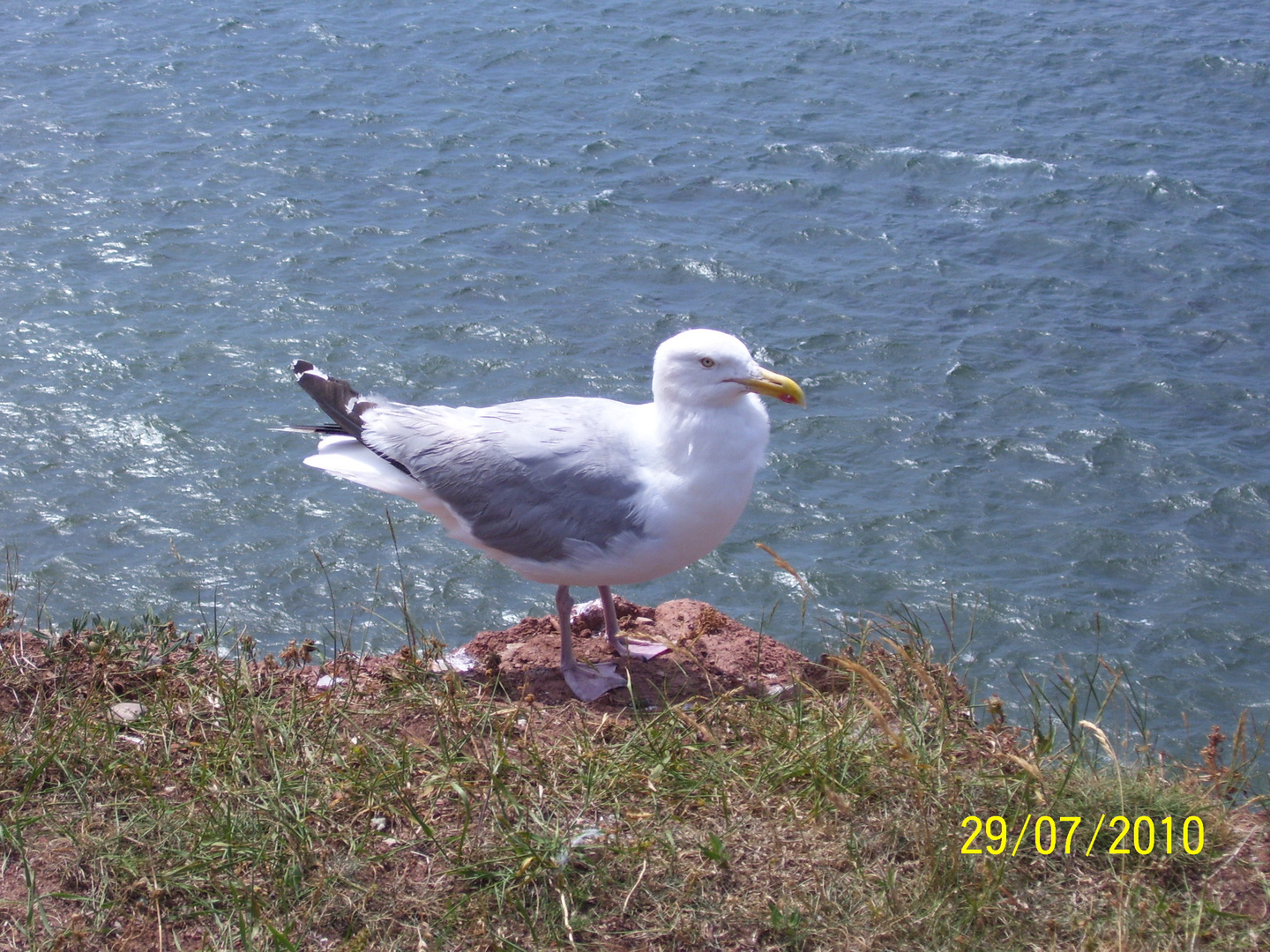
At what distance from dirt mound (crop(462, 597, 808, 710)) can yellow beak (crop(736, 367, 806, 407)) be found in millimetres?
1021

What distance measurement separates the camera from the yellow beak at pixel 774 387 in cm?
517

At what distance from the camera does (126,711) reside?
15.9 ft

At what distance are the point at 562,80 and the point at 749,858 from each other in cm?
1206

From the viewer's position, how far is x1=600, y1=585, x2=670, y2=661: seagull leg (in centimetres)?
588

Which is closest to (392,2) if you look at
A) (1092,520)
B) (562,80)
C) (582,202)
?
(562,80)

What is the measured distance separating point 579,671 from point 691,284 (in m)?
5.86

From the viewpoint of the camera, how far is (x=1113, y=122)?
522 inches

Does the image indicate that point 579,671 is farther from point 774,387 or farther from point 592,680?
point 774,387

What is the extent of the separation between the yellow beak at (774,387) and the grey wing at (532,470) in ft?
2.06
